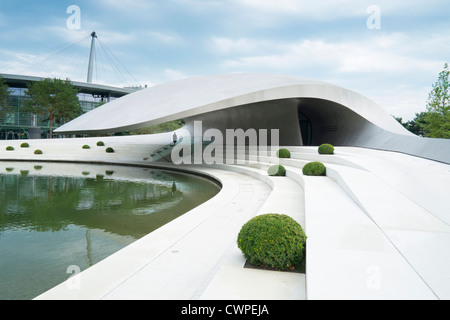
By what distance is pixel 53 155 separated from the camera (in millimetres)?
24328

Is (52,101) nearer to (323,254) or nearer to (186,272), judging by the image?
(186,272)

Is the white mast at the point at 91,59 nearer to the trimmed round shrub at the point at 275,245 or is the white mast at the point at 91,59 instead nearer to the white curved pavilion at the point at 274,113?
the white curved pavilion at the point at 274,113

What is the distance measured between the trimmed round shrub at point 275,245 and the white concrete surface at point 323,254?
0.43ft

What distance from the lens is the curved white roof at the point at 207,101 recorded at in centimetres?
1308

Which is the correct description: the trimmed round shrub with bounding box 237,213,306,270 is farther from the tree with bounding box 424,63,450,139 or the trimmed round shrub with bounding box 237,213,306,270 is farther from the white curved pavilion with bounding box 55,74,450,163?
Result: the tree with bounding box 424,63,450,139

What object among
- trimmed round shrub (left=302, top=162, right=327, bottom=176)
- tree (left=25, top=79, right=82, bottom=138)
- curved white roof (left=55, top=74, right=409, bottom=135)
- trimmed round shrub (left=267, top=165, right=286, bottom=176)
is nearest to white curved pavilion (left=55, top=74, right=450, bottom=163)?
curved white roof (left=55, top=74, right=409, bottom=135)

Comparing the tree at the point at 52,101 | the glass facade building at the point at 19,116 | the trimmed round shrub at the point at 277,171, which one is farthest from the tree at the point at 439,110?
the glass facade building at the point at 19,116

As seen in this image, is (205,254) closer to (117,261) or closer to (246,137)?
(117,261)

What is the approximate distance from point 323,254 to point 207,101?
11004mm

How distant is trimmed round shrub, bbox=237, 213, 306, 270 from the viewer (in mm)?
3492

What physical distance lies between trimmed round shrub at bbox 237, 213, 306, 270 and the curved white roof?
957 centimetres

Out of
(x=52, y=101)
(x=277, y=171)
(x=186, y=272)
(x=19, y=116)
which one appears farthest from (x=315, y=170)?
(x=19, y=116)
